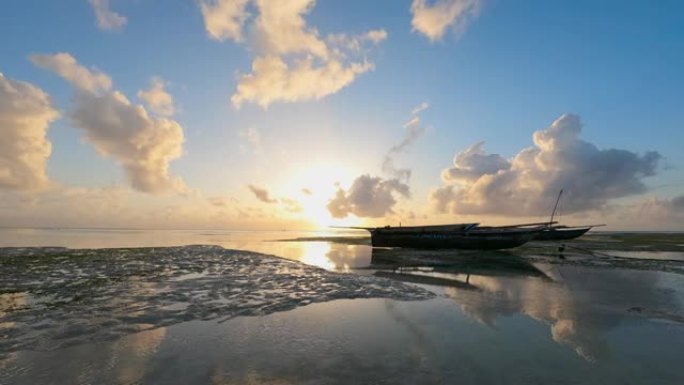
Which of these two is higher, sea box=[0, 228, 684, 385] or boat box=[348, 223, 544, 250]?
boat box=[348, 223, 544, 250]

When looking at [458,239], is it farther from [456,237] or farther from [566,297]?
[566,297]

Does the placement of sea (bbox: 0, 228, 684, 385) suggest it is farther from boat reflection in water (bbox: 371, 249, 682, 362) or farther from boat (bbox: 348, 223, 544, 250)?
boat (bbox: 348, 223, 544, 250)

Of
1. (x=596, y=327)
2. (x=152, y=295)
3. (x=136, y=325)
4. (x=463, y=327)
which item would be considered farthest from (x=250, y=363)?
(x=596, y=327)

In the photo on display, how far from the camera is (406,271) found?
24078mm

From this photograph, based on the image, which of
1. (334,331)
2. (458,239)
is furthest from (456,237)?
(334,331)

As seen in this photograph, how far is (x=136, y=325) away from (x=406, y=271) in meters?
17.3

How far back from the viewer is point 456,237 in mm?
41938

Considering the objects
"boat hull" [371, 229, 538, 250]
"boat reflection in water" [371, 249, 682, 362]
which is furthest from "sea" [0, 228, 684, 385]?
"boat hull" [371, 229, 538, 250]

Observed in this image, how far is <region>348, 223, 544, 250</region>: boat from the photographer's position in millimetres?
40469

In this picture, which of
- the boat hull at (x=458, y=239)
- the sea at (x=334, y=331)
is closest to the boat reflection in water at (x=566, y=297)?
the sea at (x=334, y=331)

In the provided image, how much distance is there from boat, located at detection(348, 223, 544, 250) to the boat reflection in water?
52.3 feet

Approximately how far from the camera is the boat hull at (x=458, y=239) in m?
40.5

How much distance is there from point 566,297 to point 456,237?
88.8 ft

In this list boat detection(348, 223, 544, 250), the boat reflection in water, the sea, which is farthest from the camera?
boat detection(348, 223, 544, 250)
